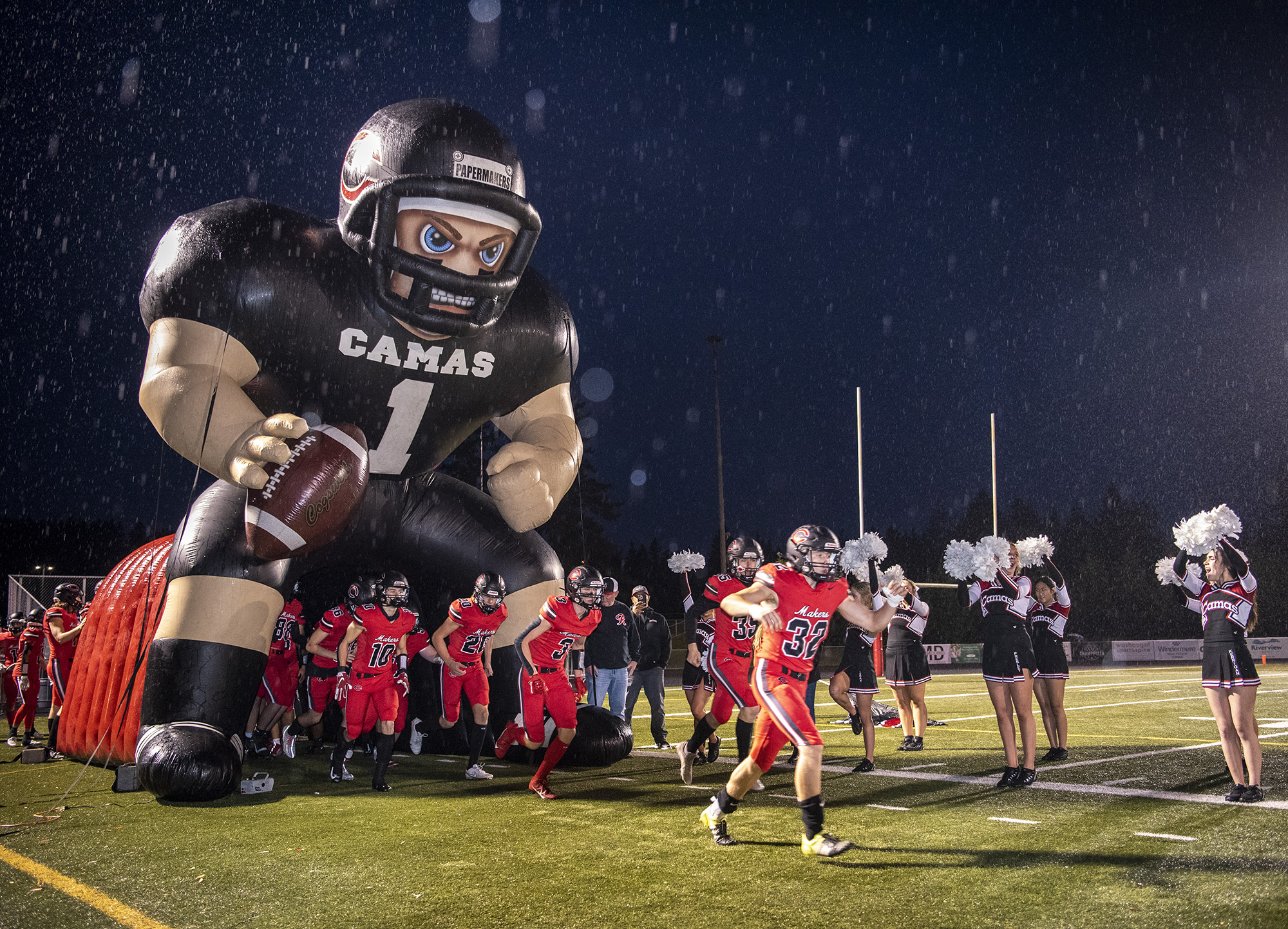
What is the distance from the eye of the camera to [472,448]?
42812mm

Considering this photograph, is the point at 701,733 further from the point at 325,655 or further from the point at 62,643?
the point at 62,643

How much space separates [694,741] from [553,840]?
2.07 m

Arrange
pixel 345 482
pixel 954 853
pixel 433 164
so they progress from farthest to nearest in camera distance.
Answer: pixel 433 164
pixel 345 482
pixel 954 853

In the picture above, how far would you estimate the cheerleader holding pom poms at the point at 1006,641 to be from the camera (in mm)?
7305

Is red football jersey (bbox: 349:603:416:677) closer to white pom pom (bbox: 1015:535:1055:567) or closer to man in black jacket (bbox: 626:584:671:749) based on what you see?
man in black jacket (bbox: 626:584:671:749)

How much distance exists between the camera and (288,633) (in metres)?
10.2

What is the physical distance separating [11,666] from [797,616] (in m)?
12.2

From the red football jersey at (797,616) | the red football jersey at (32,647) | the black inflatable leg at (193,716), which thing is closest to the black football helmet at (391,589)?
the black inflatable leg at (193,716)

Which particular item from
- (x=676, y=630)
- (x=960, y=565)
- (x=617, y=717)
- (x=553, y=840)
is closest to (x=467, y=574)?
(x=617, y=717)

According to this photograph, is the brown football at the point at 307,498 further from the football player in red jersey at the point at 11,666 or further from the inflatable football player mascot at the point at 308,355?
the football player in red jersey at the point at 11,666

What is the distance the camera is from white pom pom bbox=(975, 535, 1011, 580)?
24.3ft

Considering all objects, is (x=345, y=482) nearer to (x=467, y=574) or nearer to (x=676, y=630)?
(x=467, y=574)

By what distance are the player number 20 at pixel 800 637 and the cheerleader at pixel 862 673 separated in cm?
258

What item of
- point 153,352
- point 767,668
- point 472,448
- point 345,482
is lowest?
point 767,668
